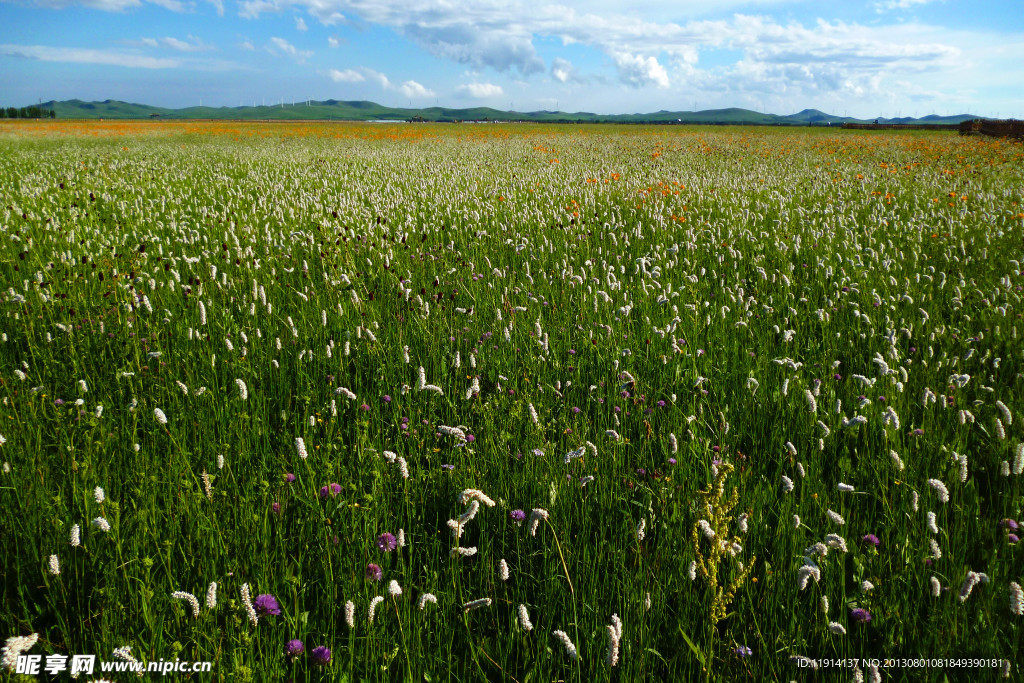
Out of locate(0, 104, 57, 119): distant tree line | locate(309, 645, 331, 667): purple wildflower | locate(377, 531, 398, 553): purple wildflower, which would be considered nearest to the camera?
locate(309, 645, 331, 667): purple wildflower

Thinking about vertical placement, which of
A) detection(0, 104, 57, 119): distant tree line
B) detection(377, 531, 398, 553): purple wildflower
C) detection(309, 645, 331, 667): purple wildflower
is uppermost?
detection(0, 104, 57, 119): distant tree line

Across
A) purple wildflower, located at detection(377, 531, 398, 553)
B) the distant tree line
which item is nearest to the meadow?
purple wildflower, located at detection(377, 531, 398, 553)

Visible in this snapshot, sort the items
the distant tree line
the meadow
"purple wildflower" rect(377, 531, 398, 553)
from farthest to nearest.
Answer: the distant tree line → "purple wildflower" rect(377, 531, 398, 553) → the meadow

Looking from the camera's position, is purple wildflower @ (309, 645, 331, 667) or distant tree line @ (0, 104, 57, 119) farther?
distant tree line @ (0, 104, 57, 119)

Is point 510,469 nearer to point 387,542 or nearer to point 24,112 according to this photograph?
point 387,542

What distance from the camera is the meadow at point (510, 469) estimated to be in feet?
6.81

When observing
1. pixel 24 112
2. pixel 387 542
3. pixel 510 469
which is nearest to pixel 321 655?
pixel 387 542

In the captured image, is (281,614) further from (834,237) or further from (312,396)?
(834,237)

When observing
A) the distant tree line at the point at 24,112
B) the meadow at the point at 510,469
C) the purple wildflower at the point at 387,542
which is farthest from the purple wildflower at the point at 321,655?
the distant tree line at the point at 24,112

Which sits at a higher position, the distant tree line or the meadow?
the distant tree line

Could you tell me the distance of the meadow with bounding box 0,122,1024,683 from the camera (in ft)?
6.81

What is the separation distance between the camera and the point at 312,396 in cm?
379

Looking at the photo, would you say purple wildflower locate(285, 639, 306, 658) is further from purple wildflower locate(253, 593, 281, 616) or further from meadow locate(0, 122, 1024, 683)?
purple wildflower locate(253, 593, 281, 616)

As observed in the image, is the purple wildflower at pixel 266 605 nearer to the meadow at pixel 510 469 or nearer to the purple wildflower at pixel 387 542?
the meadow at pixel 510 469
